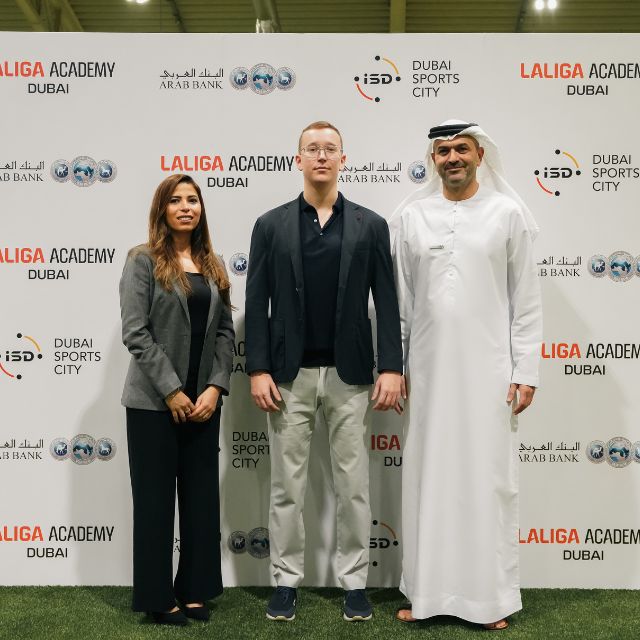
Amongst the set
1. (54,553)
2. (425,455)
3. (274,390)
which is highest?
(274,390)

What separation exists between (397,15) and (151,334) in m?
5.33

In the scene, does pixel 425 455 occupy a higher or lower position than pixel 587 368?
lower

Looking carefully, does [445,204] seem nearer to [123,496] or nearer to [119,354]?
[119,354]

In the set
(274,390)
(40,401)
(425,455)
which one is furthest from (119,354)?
(425,455)

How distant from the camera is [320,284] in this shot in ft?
8.79

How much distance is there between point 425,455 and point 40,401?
1770 millimetres

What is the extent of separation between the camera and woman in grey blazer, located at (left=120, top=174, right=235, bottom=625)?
2551 mm

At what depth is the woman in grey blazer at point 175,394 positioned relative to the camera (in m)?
2.55

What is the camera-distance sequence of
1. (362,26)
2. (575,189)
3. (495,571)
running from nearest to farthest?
(495,571) → (575,189) → (362,26)

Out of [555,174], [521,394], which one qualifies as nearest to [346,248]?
[521,394]

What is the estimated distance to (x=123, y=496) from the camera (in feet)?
10.5

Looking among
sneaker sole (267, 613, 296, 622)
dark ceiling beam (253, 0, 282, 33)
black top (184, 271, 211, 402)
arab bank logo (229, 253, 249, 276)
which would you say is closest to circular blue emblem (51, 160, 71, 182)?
arab bank logo (229, 253, 249, 276)

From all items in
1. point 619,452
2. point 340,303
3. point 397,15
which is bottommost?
point 619,452

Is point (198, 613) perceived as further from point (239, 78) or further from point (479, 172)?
A: point (239, 78)
